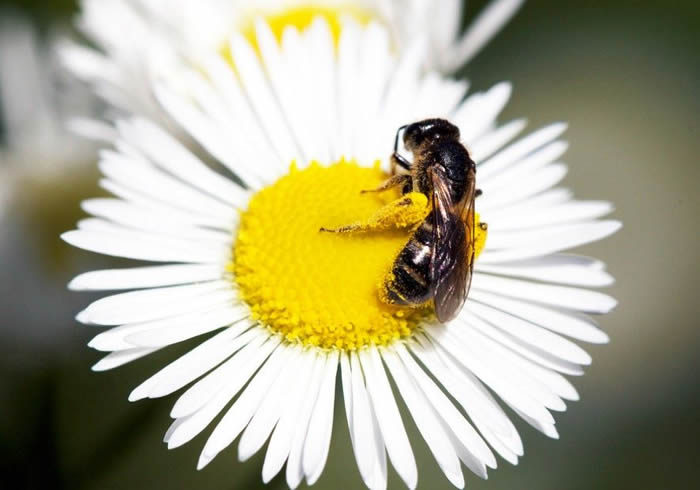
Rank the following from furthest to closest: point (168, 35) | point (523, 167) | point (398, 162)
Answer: point (168, 35) → point (523, 167) → point (398, 162)

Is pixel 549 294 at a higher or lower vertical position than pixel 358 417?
higher

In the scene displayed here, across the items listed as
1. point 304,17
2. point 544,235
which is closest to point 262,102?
point 304,17

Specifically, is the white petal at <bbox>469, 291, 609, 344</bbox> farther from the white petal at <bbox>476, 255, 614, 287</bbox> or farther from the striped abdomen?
the striped abdomen

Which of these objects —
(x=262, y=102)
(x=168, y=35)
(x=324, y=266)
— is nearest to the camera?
(x=324, y=266)

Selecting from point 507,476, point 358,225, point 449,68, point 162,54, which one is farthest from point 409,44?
point 507,476

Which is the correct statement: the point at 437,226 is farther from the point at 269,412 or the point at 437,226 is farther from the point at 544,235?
the point at 269,412

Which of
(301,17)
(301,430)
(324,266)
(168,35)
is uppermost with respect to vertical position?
(301,17)

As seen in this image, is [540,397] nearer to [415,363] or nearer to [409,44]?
[415,363]

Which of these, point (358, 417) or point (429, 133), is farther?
point (429, 133)

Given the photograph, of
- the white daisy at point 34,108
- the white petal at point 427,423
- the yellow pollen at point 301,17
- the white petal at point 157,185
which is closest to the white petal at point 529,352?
the white petal at point 427,423
